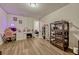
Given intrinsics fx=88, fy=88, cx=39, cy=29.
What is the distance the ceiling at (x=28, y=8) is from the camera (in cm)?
174

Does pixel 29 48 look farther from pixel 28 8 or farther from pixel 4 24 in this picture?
pixel 28 8

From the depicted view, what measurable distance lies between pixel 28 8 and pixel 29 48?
2.70ft

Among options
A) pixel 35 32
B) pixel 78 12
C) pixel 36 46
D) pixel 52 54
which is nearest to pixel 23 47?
pixel 36 46

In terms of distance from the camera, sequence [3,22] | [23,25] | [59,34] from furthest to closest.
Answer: [59,34] < [23,25] < [3,22]

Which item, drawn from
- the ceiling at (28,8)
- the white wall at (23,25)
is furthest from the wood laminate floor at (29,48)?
the ceiling at (28,8)

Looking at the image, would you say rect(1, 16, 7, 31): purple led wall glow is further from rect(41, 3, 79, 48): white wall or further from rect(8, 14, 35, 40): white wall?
rect(41, 3, 79, 48): white wall

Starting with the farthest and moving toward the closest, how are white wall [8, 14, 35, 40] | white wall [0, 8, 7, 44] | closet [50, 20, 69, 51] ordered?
closet [50, 20, 69, 51] → white wall [8, 14, 35, 40] → white wall [0, 8, 7, 44]

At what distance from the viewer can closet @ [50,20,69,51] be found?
197 cm

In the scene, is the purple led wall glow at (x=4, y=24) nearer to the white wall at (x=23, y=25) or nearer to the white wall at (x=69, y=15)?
the white wall at (x=23, y=25)

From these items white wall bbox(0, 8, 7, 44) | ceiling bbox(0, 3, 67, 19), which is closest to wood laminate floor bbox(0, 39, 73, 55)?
white wall bbox(0, 8, 7, 44)

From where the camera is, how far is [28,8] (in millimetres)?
1819

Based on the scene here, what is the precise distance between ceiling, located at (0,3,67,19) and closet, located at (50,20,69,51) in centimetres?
34

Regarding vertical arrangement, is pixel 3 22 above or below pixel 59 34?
above

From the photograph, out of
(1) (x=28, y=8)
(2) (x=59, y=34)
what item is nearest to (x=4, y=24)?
(1) (x=28, y=8)
